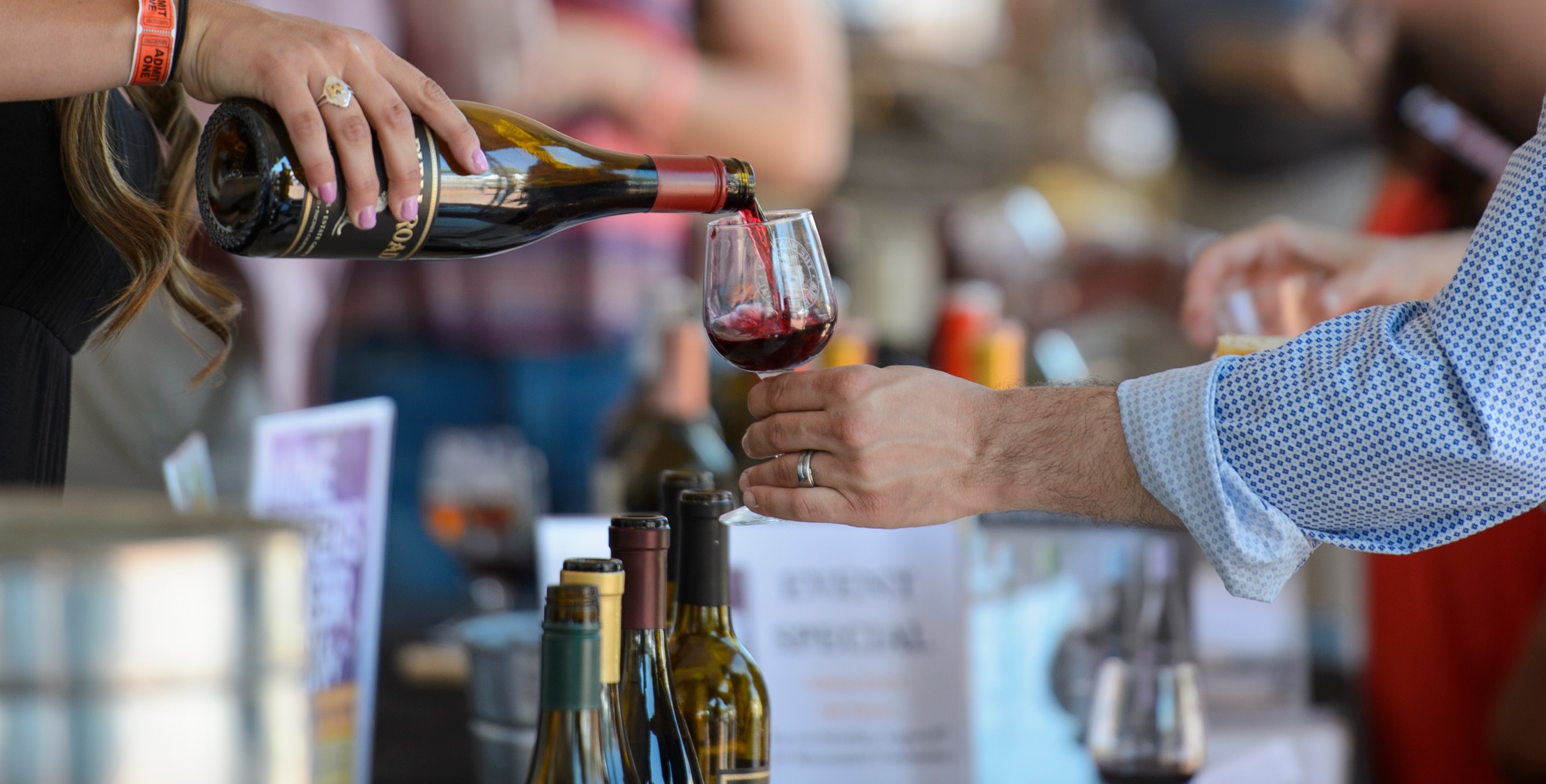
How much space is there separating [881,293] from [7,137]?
3772 mm

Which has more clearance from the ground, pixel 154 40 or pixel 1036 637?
pixel 154 40

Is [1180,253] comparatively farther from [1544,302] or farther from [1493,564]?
[1544,302]

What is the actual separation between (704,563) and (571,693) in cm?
15

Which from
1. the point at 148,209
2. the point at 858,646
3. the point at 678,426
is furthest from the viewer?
the point at 678,426

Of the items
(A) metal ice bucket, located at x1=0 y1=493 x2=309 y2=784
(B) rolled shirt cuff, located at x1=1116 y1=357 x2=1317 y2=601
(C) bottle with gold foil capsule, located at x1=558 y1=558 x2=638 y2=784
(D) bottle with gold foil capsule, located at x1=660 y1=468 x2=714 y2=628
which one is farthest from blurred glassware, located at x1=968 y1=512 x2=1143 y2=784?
(A) metal ice bucket, located at x1=0 y1=493 x2=309 y2=784

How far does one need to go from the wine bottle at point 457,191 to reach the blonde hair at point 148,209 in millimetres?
68

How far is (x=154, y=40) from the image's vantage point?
2.00ft

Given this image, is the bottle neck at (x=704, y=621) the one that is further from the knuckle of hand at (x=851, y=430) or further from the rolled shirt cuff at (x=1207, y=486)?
the rolled shirt cuff at (x=1207, y=486)

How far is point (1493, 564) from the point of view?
1.80m

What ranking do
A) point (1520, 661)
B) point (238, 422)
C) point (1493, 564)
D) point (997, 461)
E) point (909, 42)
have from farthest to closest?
point (909, 42), point (1493, 564), point (1520, 661), point (238, 422), point (997, 461)

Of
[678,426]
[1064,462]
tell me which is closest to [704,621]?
[1064,462]

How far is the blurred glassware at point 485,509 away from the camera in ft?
4.72

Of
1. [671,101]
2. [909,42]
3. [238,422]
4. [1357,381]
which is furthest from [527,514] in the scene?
[909,42]

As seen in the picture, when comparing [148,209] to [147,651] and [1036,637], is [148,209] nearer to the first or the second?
[147,651]
